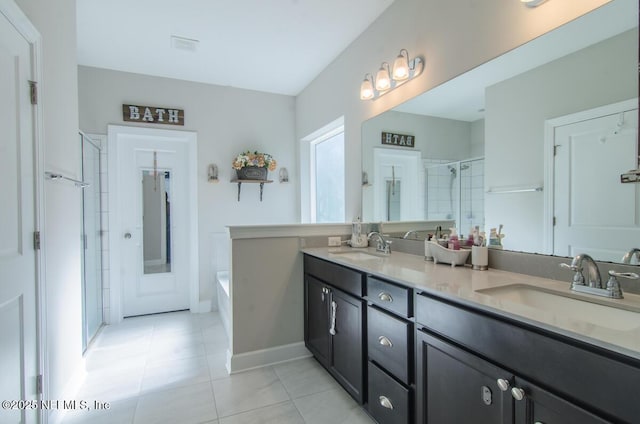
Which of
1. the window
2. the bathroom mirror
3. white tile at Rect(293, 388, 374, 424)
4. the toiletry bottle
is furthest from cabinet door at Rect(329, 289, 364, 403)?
the window

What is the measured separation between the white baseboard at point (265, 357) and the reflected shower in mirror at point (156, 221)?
1.82 metres

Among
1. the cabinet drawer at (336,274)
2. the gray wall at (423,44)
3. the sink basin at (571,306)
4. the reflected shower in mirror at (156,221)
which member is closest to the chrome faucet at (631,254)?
the sink basin at (571,306)

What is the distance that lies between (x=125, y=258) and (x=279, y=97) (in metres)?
2.71

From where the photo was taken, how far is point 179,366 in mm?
2447

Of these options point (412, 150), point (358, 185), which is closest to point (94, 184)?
point (358, 185)

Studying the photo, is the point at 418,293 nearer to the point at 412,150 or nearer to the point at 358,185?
the point at 412,150

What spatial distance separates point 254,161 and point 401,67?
2.18 meters

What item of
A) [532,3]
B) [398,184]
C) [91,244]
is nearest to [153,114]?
[91,244]

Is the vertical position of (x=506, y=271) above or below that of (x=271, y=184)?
below

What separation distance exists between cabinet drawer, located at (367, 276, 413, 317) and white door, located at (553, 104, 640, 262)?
0.70 meters

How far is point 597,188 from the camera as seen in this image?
1.25m

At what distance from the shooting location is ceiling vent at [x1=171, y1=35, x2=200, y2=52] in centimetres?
283

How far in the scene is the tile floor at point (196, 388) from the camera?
1.83 meters

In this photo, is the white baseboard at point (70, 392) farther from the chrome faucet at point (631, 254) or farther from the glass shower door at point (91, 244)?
the chrome faucet at point (631, 254)
